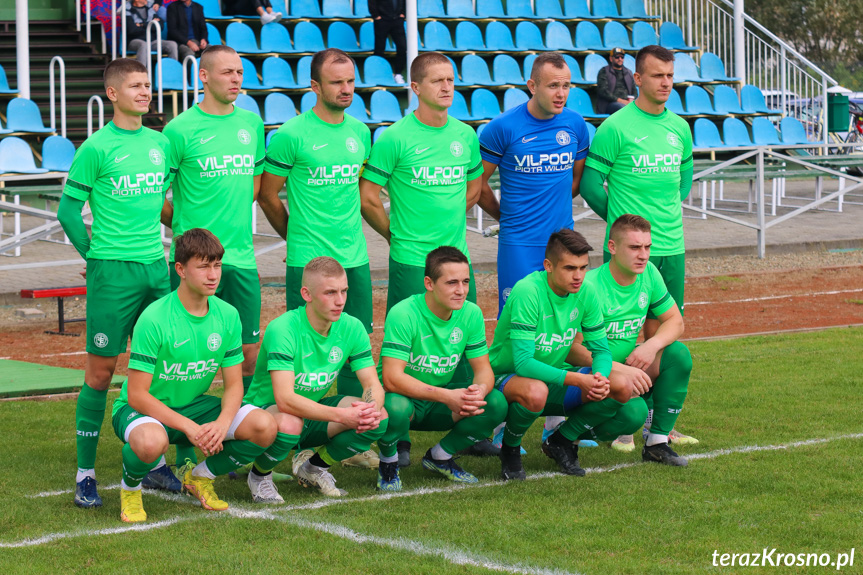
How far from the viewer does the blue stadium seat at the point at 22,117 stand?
13500 mm

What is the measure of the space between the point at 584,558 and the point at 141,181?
288 cm

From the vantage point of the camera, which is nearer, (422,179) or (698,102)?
(422,179)

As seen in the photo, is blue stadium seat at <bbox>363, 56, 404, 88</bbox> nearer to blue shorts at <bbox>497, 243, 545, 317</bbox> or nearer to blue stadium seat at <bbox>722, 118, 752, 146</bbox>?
blue stadium seat at <bbox>722, 118, 752, 146</bbox>

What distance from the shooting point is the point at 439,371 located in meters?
5.75

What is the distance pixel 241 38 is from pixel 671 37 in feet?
25.9

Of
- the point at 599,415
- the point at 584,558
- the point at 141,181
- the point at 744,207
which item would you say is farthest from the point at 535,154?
the point at 744,207

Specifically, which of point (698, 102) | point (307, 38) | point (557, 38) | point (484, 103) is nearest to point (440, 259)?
point (484, 103)

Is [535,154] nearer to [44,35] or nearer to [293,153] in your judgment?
[293,153]

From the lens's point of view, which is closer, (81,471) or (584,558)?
(584,558)

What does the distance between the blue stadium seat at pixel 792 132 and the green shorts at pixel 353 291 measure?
47.6ft

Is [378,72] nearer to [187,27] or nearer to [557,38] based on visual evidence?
[187,27]

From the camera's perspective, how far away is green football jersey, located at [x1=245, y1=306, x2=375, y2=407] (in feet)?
17.5

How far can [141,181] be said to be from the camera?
566 cm

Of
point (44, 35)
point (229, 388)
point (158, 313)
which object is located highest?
point (44, 35)
